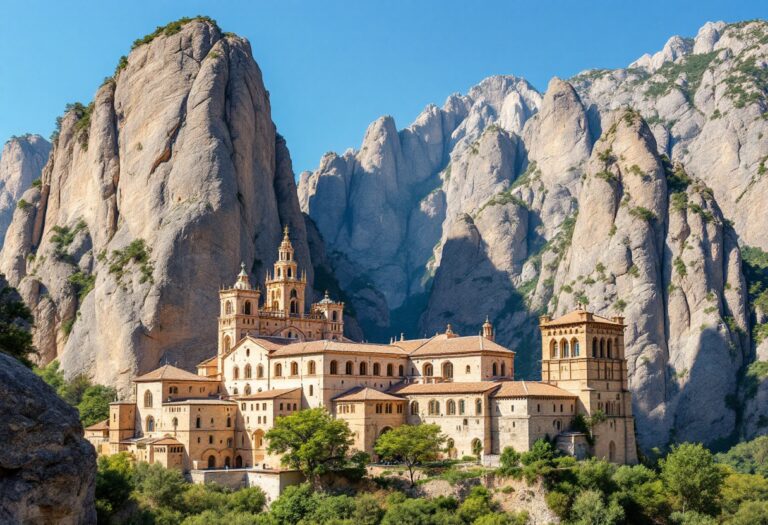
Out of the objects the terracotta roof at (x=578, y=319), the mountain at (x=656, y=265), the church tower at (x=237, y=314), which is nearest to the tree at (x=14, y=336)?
the church tower at (x=237, y=314)

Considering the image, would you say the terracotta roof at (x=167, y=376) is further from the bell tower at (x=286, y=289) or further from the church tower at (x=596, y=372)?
the church tower at (x=596, y=372)

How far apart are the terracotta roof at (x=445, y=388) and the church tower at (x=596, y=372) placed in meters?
6.94

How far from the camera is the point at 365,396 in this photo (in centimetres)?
8994

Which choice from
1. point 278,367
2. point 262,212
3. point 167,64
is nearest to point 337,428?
point 278,367

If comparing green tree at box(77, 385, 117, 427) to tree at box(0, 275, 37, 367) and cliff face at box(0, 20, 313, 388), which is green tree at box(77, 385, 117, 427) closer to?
cliff face at box(0, 20, 313, 388)

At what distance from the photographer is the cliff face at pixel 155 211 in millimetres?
123562

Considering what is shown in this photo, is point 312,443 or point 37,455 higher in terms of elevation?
point 37,455

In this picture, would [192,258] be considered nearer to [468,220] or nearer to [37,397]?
[468,220]

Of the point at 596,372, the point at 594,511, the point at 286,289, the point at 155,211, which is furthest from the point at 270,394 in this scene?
the point at 155,211

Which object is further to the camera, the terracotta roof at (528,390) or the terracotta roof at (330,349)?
the terracotta roof at (330,349)

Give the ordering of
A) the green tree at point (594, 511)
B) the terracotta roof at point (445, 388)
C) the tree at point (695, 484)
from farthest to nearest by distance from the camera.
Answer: the terracotta roof at point (445, 388) → the tree at point (695, 484) → the green tree at point (594, 511)

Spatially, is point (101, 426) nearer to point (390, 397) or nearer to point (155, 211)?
point (390, 397)

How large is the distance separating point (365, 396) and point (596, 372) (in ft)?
70.3

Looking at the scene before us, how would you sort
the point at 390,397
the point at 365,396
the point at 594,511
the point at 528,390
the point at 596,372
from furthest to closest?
the point at 390,397 → the point at 596,372 → the point at 365,396 → the point at 528,390 → the point at 594,511
